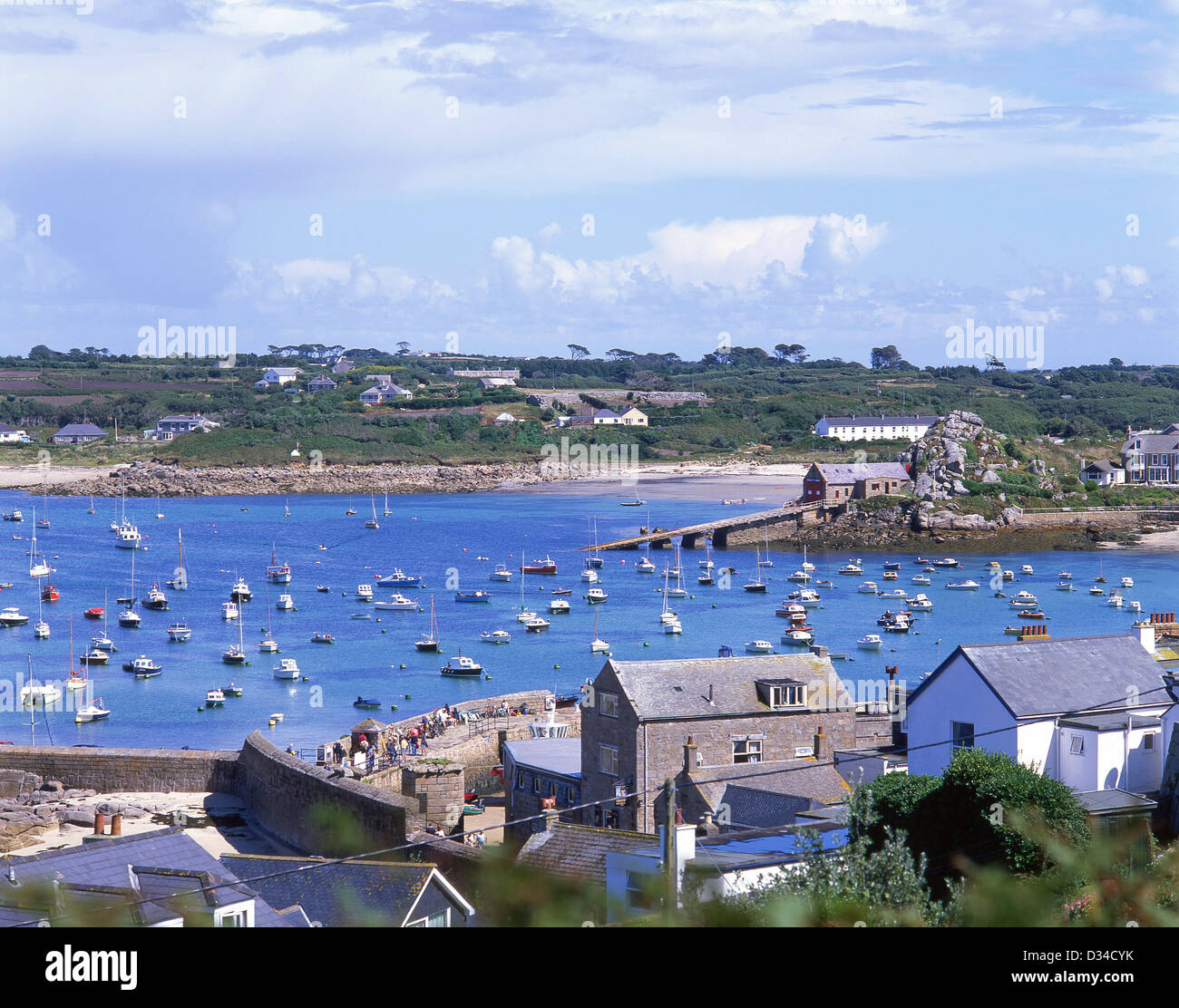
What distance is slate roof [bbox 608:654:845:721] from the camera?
64.0 ft

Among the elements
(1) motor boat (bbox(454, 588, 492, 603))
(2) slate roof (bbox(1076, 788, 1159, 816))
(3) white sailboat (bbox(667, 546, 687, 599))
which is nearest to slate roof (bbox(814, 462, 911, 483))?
(3) white sailboat (bbox(667, 546, 687, 599))

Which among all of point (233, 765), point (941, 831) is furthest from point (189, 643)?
point (941, 831)

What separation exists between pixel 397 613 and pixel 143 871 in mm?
51736

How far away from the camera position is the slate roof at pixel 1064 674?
47.2 feet

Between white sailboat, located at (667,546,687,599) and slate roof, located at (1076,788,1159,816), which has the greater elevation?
slate roof, located at (1076,788,1159,816)

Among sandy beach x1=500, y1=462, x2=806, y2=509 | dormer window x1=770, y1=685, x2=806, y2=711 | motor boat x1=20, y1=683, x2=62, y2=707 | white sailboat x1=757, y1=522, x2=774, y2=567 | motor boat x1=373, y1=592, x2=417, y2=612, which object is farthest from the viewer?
sandy beach x1=500, y1=462, x2=806, y2=509

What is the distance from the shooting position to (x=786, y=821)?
15.5m

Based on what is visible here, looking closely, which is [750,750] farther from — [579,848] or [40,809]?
[40,809]

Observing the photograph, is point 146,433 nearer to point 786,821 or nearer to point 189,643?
point 189,643

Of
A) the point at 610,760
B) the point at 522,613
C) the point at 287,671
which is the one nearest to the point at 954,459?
the point at 522,613

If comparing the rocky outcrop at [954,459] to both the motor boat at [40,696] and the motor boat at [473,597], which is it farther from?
the motor boat at [40,696]

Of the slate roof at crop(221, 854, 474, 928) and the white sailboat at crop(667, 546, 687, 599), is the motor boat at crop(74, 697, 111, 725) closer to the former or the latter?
the slate roof at crop(221, 854, 474, 928)

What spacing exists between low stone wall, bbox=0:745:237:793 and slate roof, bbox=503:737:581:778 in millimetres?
4928
